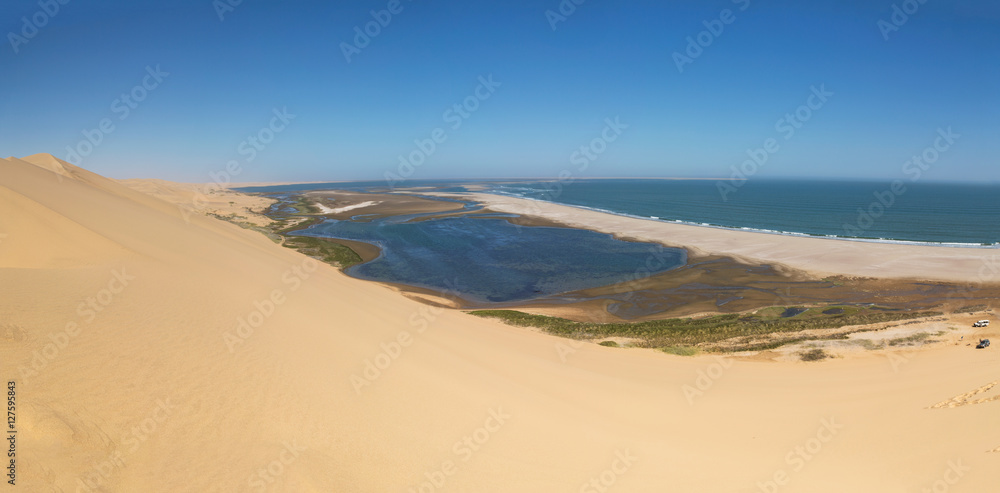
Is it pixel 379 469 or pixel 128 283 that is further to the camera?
pixel 128 283

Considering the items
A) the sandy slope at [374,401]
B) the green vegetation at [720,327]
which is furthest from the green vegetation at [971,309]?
the sandy slope at [374,401]

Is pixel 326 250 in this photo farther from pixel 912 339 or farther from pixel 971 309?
pixel 971 309

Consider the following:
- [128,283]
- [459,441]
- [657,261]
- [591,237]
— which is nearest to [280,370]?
[459,441]

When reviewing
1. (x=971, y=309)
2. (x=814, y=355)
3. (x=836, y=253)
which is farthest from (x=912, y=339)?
(x=836, y=253)

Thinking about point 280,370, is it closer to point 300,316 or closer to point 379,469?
point 379,469

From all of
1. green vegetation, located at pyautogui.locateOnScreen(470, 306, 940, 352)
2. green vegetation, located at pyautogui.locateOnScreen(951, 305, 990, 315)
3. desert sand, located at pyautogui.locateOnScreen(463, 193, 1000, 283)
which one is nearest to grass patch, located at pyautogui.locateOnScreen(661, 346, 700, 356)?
green vegetation, located at pyautogui.locateOnScreen(470, 306, 940, 352)

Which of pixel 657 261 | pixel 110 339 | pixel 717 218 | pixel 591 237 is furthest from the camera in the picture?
pixel 717 218

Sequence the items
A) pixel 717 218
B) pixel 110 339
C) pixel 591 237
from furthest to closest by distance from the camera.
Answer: pixel 717 218
pixel 591 237
pixel 110 339

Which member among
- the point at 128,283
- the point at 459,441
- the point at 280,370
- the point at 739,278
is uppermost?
the point at 128,283
